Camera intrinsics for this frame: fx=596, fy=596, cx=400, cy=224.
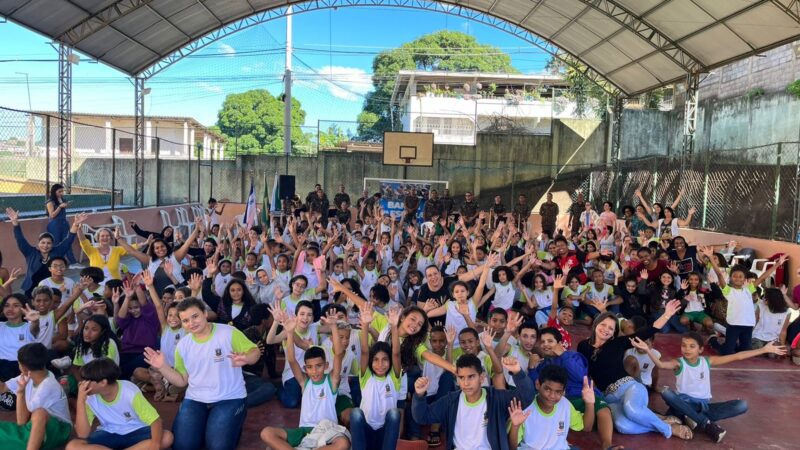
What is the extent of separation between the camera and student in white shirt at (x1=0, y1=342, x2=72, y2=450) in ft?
13.4

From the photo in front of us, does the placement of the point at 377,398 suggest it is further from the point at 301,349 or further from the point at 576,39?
the point at 576,39

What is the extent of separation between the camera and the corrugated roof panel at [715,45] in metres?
13.2

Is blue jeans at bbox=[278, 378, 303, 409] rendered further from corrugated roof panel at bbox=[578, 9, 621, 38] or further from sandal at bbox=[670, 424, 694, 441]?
corrugated roof panel at bbox=[578, 9, 621, 38]

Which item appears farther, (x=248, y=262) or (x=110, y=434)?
(x=248, y=262)

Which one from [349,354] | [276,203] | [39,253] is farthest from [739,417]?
[276,203]

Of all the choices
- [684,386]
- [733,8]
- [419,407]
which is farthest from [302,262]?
[733,8]

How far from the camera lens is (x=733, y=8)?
12.1 meters

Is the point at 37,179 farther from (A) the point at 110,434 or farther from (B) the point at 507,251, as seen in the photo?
(A) the point at 110,434

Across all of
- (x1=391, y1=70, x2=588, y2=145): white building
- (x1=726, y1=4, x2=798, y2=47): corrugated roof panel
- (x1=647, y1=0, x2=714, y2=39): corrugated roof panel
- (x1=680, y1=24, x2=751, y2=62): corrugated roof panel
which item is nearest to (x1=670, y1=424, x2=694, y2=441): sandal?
(x1=726, y1=4, x2=798, y2=47): corrugated roof panel

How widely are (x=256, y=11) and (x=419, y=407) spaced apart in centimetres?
1603

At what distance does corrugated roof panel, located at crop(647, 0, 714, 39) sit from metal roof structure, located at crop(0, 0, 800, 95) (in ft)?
0.09

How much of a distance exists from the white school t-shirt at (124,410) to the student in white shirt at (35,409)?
1.15 ft

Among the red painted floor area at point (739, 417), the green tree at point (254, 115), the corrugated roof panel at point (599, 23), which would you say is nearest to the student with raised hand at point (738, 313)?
the red painted floor area at point (739, 417)

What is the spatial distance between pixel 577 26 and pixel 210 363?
1530 cm
